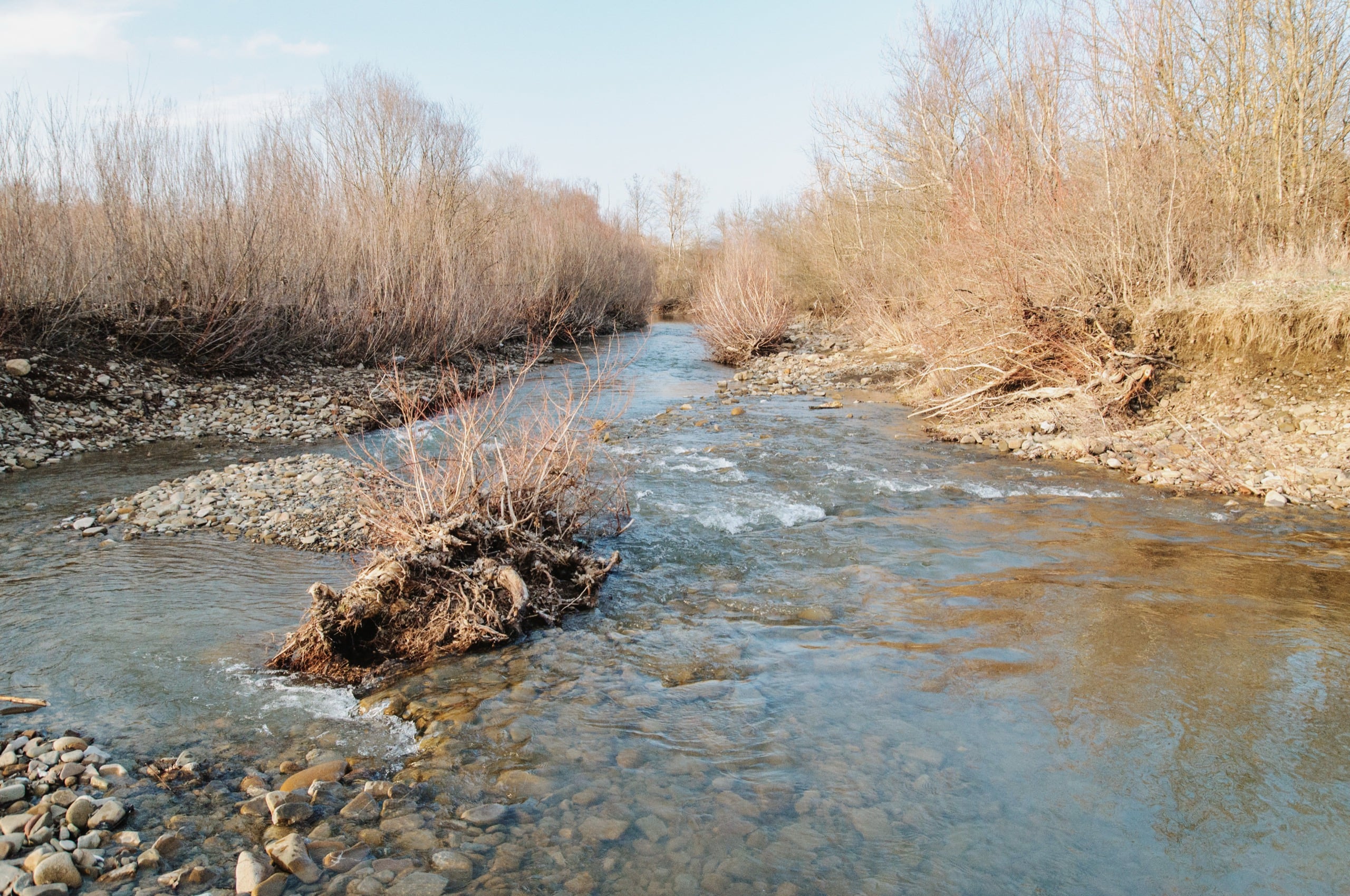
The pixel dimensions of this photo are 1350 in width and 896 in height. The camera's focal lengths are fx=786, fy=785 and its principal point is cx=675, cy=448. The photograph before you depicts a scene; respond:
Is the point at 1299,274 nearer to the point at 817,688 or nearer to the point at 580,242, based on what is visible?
the point at 817,688

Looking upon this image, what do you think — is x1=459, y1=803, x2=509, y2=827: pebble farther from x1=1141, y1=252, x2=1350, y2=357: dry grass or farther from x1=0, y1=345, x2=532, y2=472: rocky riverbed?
x1=1141, y1=252, x2=1350, y2=357: dry grass

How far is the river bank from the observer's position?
28.4 feet

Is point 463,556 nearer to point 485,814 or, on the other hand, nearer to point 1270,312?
point 485,814

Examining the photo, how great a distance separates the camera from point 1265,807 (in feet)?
12.3

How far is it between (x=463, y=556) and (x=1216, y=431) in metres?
9.20

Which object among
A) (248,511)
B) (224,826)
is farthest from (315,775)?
(248,511)

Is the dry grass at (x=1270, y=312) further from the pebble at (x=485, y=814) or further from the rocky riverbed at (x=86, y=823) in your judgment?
the rocky riverbed at (x=86, y=823)

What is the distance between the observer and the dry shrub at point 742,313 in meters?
23.1

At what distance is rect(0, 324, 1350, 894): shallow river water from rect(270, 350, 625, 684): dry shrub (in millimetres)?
270

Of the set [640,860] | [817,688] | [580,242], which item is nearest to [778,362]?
[580,242]

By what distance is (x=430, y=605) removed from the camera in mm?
5418

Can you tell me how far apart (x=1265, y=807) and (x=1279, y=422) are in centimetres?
750

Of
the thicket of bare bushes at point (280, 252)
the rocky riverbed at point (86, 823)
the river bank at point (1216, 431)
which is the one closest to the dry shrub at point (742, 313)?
the thicket of bare bushes at point (280, 252)

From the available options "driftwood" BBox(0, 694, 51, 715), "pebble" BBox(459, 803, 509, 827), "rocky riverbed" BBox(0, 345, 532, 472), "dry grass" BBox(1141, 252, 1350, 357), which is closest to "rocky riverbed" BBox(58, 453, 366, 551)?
"rocky riverbed" BBox(0, 345, 532, 472)
